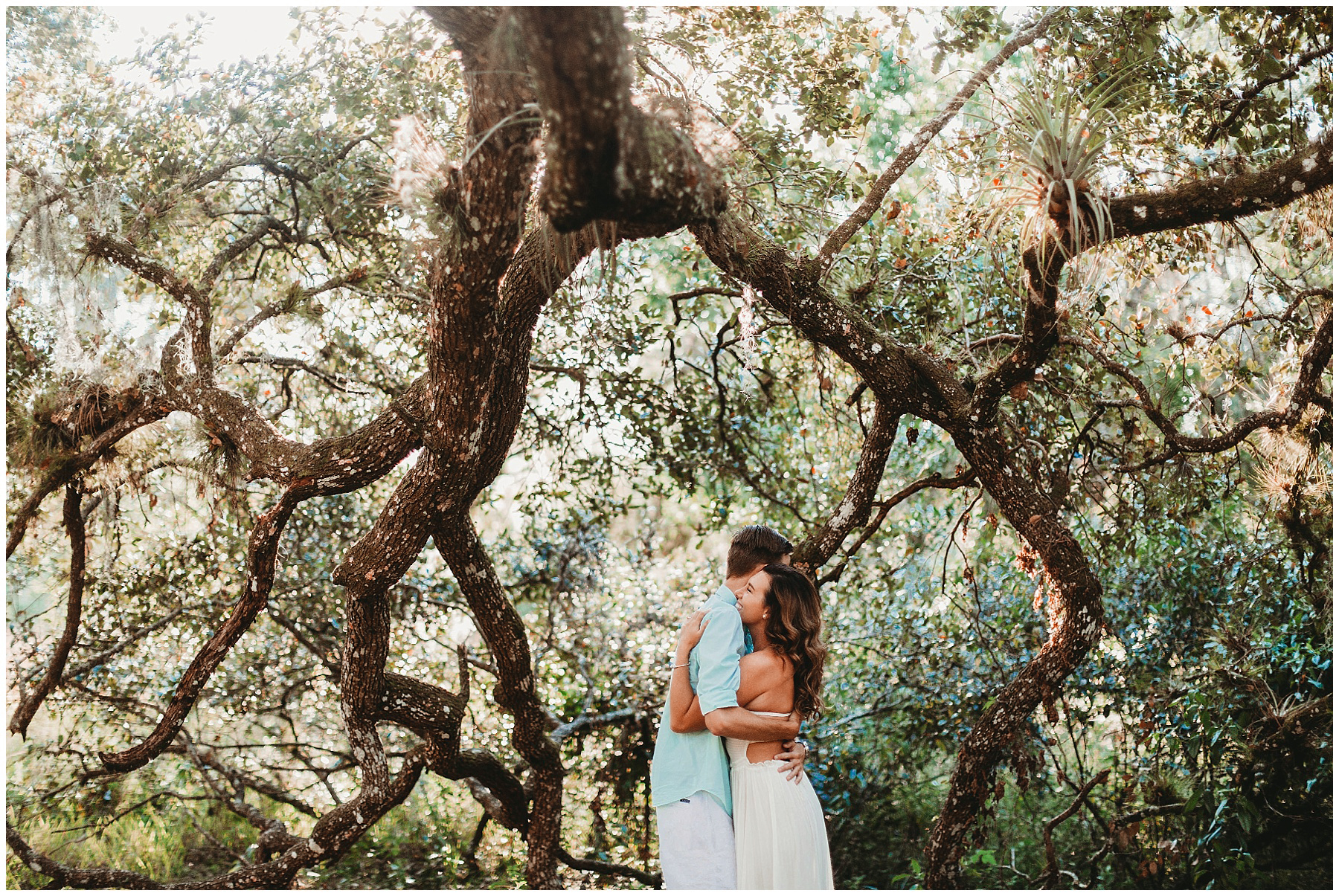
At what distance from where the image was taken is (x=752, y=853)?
260cm

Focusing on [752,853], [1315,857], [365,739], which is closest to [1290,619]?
[1315,857]

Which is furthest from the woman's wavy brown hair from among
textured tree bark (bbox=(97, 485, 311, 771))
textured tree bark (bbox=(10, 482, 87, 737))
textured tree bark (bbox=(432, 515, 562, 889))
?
textured tree bark (bbox=(10, 482, 87, 737))

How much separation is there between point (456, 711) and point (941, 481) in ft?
6.89

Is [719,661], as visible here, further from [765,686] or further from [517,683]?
[517,683]

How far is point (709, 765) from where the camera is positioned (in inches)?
105

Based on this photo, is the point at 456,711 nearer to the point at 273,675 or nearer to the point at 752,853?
the point at 752,853

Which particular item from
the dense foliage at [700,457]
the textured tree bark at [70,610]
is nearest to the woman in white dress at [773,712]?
the dense foliage at [700,457]

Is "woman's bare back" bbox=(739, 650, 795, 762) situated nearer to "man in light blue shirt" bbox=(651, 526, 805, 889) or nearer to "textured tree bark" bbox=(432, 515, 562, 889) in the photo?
"man in light blue shirt" bbox=(651, 526, 805, 889)

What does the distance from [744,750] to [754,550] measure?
587 mm

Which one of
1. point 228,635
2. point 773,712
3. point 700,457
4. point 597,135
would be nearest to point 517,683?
point 228,635

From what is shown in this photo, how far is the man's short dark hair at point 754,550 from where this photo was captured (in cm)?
290

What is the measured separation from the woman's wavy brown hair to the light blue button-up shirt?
0.12m

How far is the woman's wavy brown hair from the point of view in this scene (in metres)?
2.74

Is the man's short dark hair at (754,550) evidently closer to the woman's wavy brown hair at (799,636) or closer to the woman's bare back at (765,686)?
the woman's wavy brown hair at (799,636)
